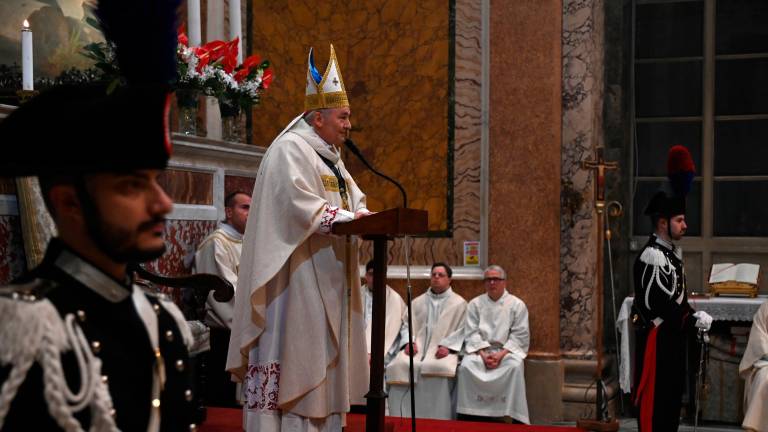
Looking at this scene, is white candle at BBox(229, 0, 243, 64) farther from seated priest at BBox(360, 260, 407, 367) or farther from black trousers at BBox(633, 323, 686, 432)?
black trousers at BBox(633, 323, 686, 432)

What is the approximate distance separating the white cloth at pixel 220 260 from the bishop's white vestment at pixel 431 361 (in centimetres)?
213

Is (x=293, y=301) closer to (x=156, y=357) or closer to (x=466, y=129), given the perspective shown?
(x=156, y=357)

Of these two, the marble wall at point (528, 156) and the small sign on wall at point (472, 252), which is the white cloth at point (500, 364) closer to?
the marble wall at point (528, 156)

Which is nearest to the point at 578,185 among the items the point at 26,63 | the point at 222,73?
the point at 222,73

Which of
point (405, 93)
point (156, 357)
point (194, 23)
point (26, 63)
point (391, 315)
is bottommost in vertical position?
point (391, 315)

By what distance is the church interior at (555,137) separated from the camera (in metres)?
8.90

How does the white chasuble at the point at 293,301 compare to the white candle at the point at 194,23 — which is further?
the white candle at the point at 194,23

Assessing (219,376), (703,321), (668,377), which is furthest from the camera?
(668,377)

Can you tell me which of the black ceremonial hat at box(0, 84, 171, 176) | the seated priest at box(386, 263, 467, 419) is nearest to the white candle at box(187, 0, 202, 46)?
the seated priest at box(386, 263, 467, 419)

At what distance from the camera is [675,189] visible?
7.27 m

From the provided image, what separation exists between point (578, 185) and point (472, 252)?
1128mm

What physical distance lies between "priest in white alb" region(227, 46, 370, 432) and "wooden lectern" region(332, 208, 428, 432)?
0.18m

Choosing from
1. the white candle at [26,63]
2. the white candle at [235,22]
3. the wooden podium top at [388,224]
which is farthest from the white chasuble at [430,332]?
the white candle at [26,63]

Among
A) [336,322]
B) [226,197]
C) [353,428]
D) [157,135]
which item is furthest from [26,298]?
[226,197]
